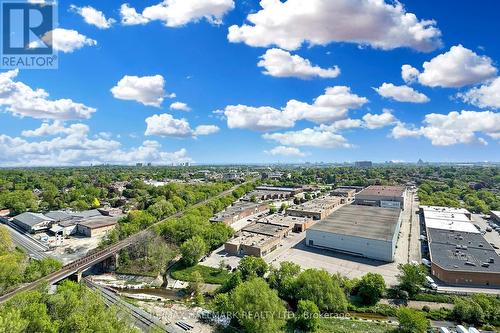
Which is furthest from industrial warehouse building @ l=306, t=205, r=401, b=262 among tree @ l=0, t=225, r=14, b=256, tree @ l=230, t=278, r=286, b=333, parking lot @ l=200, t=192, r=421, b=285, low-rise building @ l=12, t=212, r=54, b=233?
low-rise building @ l=12, t=212, r=54, b=233

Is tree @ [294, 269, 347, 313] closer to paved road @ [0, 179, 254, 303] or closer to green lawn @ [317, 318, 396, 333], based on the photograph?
green lawn @ [317, 318, 396, 333]

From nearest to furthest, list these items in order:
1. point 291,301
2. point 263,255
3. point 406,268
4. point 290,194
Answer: point 291,301, point 406,268, point 263,255, point 290,194

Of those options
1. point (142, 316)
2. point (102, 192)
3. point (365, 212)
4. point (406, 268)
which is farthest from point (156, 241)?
point (102, 192)

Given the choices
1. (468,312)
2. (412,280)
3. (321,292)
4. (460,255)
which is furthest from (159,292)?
(460,255)

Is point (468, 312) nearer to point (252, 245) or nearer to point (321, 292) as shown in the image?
point (321, 292)

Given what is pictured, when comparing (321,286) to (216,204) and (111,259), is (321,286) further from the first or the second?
(216,204)

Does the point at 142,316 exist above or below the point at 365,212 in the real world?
below
